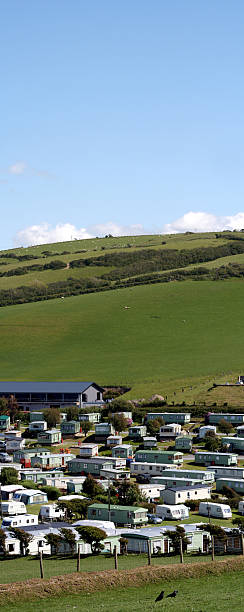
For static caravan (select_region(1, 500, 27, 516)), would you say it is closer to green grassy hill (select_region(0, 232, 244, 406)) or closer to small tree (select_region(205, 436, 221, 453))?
small tree (select_region(205, 436, 221, 453))

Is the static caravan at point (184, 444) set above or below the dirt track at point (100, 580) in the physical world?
above

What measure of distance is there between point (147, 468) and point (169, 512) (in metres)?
19.3

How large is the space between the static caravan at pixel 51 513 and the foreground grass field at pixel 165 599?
98.7 ft

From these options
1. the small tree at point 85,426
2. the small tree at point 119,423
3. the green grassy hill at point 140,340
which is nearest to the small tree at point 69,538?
the small tree at point 119,423

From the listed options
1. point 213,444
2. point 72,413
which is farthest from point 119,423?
point 213,444

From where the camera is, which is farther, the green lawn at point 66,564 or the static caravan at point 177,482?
the static caravan at point 177,482

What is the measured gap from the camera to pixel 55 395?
126m

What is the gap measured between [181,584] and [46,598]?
5.45 m

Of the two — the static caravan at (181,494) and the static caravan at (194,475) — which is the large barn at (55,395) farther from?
the static caravan at (181,494)

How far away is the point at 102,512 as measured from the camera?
60031 millimetres

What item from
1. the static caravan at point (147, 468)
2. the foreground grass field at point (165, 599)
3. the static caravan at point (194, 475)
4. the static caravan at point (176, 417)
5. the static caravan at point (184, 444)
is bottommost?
the foreground grass field at point (165, 599)

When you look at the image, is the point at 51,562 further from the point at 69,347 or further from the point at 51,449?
the point at 69,347

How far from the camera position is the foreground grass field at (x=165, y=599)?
2872cm

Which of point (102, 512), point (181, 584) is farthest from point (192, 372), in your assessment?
point (181, 584)
